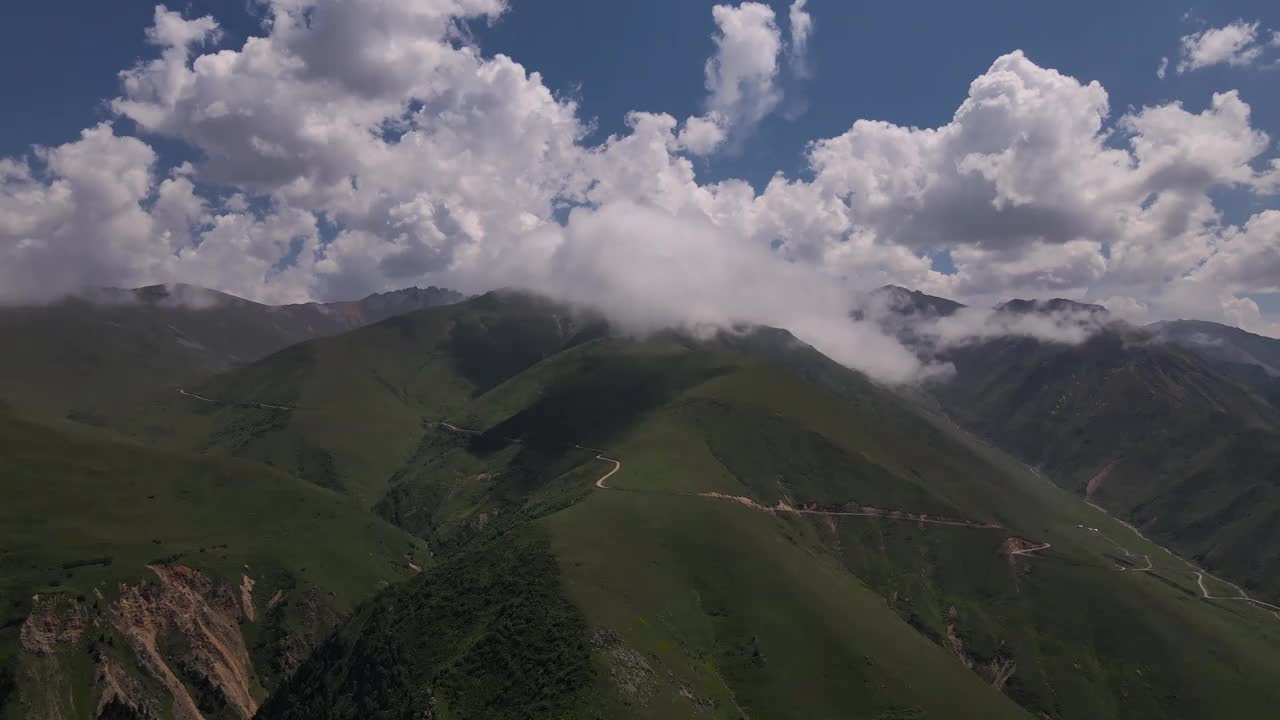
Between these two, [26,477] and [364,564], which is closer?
[26,477]

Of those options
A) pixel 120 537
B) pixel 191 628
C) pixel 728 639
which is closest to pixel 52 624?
pixel 191 628

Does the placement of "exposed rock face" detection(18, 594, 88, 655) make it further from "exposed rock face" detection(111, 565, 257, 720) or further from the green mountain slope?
the green mountain slope

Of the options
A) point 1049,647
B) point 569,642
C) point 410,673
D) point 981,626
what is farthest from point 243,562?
point 1049,647

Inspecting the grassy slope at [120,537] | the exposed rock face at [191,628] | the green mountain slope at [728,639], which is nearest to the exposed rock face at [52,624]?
the grassy slope at [120,537]

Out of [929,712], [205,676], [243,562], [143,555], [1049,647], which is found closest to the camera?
[929,712]

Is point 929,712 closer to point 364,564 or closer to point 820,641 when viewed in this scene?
point 820,641

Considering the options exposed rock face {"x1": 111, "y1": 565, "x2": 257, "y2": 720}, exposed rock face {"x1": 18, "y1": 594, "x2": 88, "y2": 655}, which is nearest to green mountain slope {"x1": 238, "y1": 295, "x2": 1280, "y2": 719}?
exposed rock face {"x1": 111, "y1": 565, "x2": 257, "y2": 720}

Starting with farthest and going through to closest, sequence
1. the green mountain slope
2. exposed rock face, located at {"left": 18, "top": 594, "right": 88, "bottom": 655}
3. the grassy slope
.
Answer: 1. the grassy slope
2. exposed rock face, located at {"left": 18, "top": 594, "right": 88, "bottom": 655}
3. the green mountain slope
